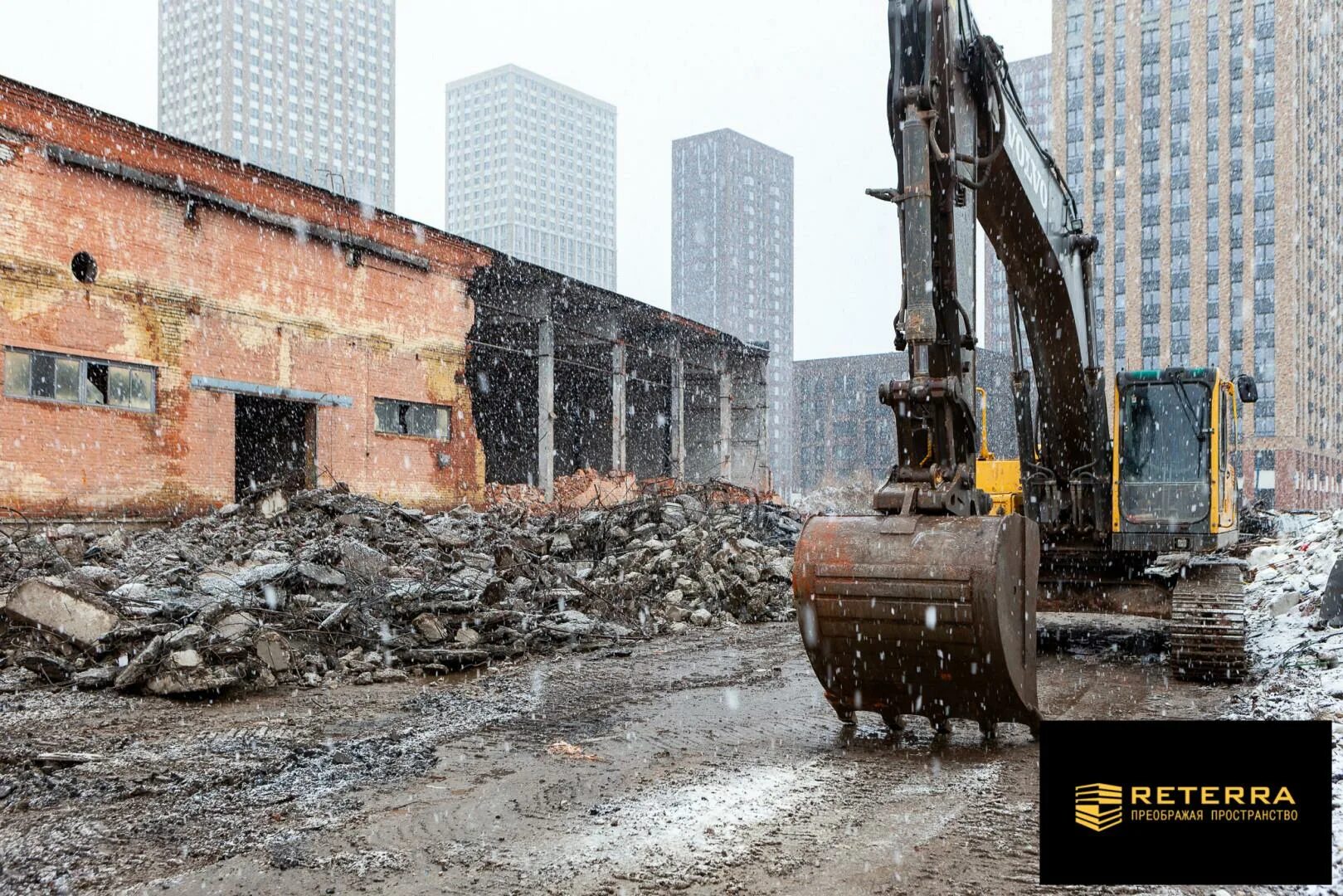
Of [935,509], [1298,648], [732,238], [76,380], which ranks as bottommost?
[1298,648]

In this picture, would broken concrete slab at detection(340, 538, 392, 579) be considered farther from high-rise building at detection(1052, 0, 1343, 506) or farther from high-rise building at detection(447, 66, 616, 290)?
high-rise building at detection(447, 66, 616, 290)

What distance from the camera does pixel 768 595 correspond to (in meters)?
12.7

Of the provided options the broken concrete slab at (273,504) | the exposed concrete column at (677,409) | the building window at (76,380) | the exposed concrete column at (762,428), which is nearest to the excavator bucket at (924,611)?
the broken concrete slab at (273,504)

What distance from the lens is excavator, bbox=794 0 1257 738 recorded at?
495 centimetres

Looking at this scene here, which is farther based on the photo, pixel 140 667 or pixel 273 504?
pixel 273 504

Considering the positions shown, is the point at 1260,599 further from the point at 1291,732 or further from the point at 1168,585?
the point at 1291,732

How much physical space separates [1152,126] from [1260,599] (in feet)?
280

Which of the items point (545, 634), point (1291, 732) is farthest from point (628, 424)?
point (1291, 732)

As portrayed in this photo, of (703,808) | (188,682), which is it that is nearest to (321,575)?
(188,682)

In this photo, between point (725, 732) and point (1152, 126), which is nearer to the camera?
point (725, 732)

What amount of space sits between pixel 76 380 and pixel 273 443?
16.2 ft

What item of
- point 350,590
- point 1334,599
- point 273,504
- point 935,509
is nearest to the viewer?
point 935,509

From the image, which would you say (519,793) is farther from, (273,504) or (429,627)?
(273,504)

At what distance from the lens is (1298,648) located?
8.10 meters
